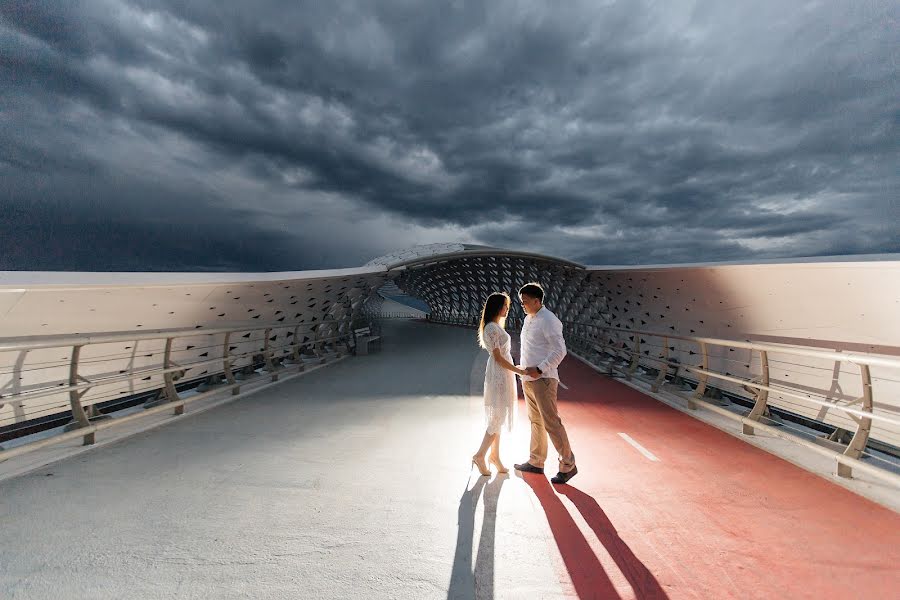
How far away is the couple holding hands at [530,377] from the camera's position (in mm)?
3697

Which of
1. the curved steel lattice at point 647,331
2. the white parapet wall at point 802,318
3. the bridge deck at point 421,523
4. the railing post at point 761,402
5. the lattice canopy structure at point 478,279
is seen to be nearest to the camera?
the bridge deck at point 421,523

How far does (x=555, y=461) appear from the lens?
438cm

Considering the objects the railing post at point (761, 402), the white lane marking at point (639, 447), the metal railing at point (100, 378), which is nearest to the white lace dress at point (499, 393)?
the white lane marking at point (639, 447)

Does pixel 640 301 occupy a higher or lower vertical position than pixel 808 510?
higher

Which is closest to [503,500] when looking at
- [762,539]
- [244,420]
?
[762,539]

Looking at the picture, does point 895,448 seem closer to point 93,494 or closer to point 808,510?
point 808,510

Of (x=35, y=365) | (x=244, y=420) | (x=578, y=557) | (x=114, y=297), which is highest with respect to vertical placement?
(x=114, y=297)

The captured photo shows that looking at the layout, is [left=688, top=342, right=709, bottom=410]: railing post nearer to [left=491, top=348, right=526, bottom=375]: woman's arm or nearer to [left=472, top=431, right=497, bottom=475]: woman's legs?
[left=491, top=348, right=526, bottom=375]: woman's arm

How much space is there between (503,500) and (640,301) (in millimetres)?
11281

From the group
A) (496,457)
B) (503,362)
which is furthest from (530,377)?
(496,457)

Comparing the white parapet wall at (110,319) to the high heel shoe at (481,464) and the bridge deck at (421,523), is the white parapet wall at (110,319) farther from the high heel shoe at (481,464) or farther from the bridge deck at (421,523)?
the high heel shoe at (481,464)

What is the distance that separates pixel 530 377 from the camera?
373 cm

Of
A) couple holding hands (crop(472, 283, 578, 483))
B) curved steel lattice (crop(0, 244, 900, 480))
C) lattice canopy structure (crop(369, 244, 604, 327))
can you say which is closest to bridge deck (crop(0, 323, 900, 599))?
couple holding hands (crop(472, 283, 578, 483))

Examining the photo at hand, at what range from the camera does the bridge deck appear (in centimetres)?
231
